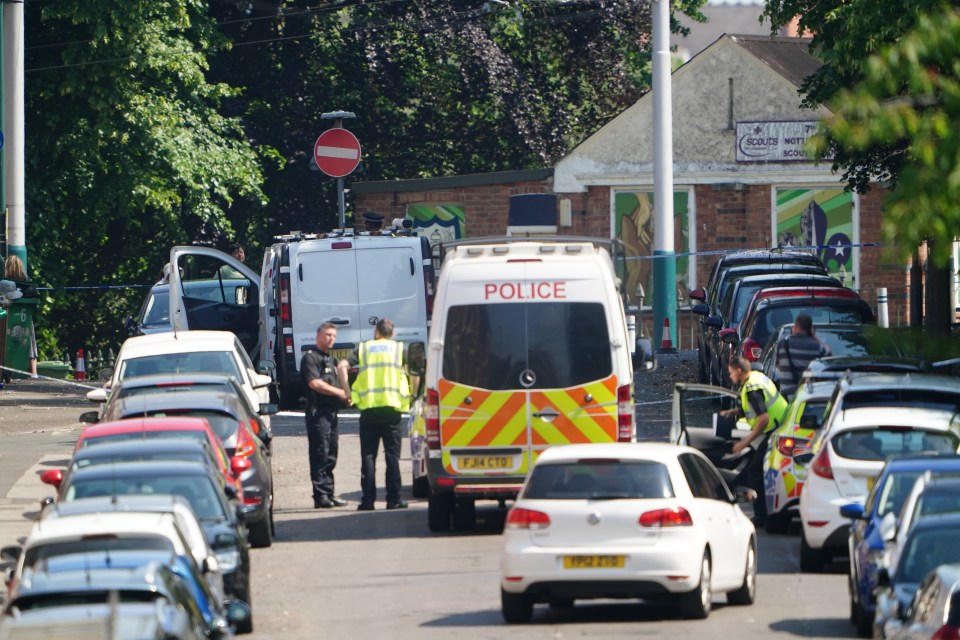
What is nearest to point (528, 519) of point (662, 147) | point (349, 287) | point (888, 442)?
point (888, 442)

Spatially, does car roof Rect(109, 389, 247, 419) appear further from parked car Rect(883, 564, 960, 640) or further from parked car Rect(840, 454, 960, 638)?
parked car Rect(883, 564, 960, 640)

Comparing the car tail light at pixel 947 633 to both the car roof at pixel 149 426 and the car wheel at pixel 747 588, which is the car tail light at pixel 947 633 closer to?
the car wheel at pixel 747 588

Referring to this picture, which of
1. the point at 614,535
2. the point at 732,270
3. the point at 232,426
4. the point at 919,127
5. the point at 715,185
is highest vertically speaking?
the point at 715,185

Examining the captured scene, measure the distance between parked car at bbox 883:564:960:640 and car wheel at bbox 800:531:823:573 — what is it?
531 centimetres

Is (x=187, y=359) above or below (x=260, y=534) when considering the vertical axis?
above

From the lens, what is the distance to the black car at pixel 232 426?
56.6ft

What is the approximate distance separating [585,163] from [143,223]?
9308mm

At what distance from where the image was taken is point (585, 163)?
40.2 m

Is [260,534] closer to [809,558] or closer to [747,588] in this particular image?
[809,558]

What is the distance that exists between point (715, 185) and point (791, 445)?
74.9ft

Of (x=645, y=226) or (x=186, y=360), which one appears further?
(x=645, y=226)

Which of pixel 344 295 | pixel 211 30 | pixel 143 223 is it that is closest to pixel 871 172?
pixel 344 295

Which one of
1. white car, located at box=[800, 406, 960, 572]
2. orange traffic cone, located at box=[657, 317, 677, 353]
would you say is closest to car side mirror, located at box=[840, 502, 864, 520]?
white car, located at box=[800, 406, 960, 572]

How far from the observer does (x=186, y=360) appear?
21.7 m
